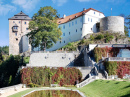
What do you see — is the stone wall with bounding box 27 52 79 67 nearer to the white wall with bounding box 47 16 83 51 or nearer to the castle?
the castle

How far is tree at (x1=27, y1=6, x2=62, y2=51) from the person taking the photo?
42344 millimetres

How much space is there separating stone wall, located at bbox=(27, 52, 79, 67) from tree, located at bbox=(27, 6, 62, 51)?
4.39 meters

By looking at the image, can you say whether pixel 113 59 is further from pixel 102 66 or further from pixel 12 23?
pixel 12 23

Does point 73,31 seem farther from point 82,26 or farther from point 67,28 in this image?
point 82,26

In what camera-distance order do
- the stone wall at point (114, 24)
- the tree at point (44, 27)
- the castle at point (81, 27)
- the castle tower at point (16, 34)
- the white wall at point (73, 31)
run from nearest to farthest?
the tree at point (44, 27), the stone wall at point (114, 24), the castle at point (81, 27), the white wall at point (73, 31), the castle tower at point (16, 34)

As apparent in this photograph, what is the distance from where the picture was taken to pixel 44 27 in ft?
142

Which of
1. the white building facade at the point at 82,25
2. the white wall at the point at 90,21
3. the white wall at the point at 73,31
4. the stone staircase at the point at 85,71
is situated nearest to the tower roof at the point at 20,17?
the white wall at the point at 73,31

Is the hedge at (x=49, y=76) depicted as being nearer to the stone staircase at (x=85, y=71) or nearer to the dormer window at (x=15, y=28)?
the stone staircase at (x=85, y=71)

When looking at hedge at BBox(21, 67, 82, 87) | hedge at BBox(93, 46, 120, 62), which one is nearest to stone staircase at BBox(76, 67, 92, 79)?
hedge at BBox(21, 67, 82, 87)

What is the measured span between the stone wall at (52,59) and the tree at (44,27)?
4.39 meters

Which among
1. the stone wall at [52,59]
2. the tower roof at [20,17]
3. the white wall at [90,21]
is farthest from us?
the tower roof at [20,17]

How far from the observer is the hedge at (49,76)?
31.5m

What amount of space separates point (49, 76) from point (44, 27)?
15.5m

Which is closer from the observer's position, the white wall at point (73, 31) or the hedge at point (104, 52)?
the hedge at point (104, 52)
